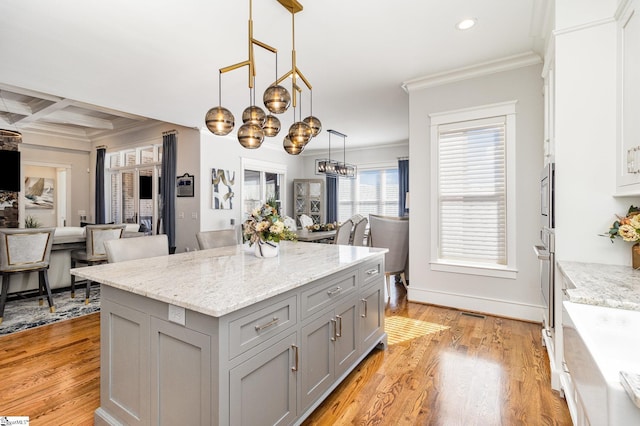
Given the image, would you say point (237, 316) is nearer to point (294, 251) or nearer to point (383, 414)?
point (383, 414)

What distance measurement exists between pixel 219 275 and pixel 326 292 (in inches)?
25.1

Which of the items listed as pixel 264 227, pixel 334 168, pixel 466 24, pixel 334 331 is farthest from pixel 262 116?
pixel 334 168

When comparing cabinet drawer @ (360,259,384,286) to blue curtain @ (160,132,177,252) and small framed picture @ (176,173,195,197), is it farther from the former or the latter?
blue curtain @ (160,132,177,252)

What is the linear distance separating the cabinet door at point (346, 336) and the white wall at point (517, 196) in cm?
191

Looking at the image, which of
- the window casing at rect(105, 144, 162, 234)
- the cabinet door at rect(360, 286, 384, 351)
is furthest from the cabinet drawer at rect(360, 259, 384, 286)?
the window casing at rect(105, 144, 162, 234)

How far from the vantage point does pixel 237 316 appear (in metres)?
1.29

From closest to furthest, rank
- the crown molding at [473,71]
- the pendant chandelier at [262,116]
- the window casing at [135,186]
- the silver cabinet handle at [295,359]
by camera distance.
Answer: the silver cabinet handle at [295,359] → the pendant chandelier at [262,116] → the crown molding at [473,71] → the window casing at [135,186]

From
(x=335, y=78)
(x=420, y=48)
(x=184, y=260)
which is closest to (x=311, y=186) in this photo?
(x=335, y=78)

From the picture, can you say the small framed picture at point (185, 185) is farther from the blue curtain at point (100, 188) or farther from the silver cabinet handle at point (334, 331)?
the silver cabinet handle at point (334, 331)

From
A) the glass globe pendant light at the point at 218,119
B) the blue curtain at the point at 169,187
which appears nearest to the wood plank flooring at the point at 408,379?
the glass globe pendant light at the point at 218,119

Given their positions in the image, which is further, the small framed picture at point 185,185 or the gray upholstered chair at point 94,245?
the small framed picture at point 185,185

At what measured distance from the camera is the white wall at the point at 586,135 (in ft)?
6.26

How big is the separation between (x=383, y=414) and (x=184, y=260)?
1.65m

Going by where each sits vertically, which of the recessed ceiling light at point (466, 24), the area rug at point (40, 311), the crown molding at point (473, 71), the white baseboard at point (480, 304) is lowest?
the area rug at point (40, 311)
